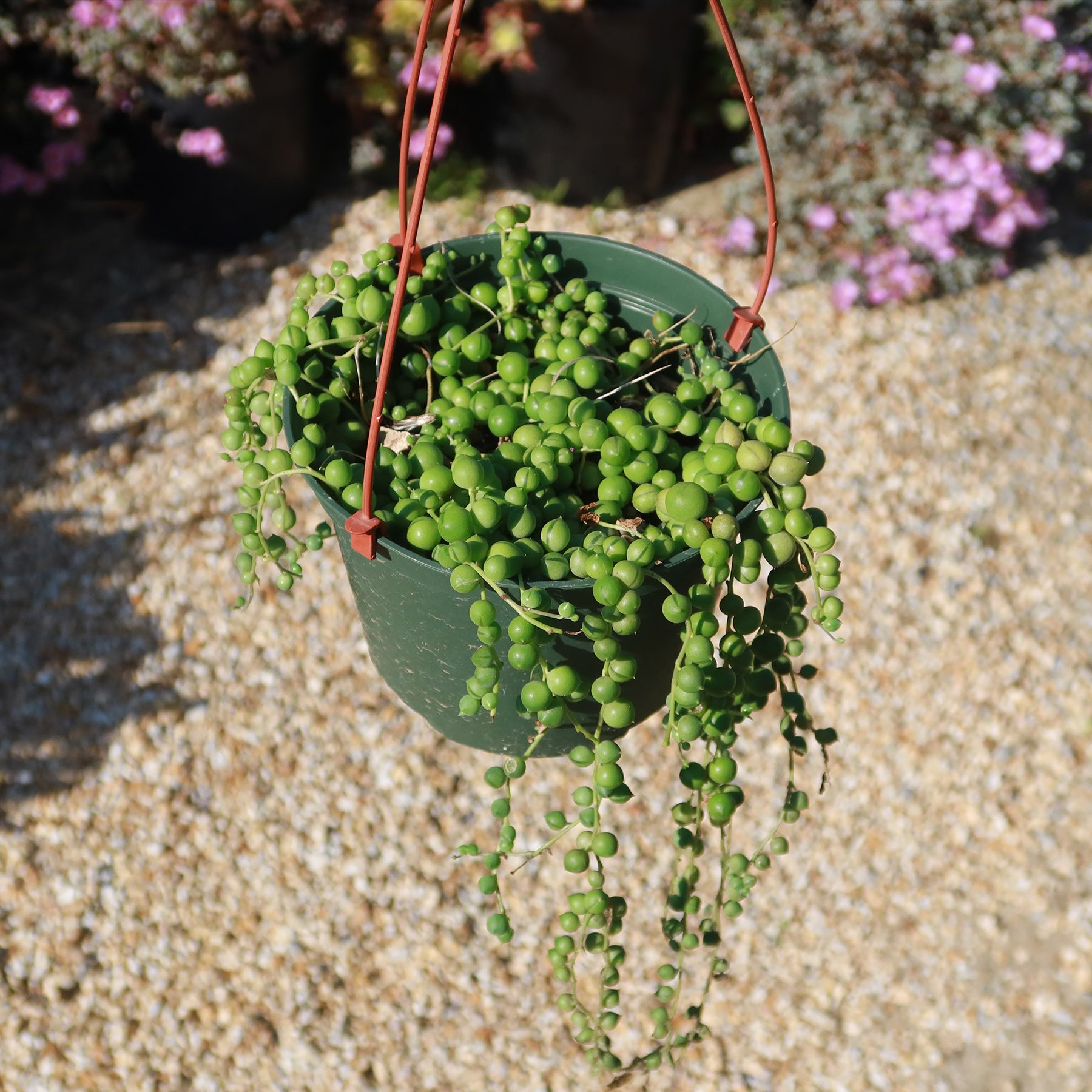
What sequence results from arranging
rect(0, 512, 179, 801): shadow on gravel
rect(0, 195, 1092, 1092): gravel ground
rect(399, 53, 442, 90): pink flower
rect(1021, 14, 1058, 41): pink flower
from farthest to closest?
1. rect(399, 53, 442, 90): pink flower
2. rect(1021, 14, 1058, 41): pink flower
3. rect(0, 512, 179, 801): shadow on gravel
4. rect(0, 195, 1092, 1092): gravel ground

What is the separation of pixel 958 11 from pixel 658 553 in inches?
124

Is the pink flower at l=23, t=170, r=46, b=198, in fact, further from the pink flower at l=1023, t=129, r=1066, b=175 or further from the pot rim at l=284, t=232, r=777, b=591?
the pink flower at l=1023, t=129, r=1066, b=175

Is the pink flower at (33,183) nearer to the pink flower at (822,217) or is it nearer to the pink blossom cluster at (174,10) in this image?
the pink blossom cluster at (174,10)

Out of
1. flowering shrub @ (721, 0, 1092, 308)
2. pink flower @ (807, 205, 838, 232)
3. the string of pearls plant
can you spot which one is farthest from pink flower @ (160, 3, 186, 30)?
the string of pearls plant

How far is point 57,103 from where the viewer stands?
337cm

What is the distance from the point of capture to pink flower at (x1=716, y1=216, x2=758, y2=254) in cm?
356

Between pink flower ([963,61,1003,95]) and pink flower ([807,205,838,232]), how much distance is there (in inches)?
22.1

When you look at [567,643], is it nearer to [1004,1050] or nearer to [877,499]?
[1004,1050]

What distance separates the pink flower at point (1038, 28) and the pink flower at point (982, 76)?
0.65ft

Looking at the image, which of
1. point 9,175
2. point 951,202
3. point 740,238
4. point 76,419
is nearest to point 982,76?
point 951,202

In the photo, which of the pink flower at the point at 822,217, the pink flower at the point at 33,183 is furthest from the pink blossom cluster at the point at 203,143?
the pink flower at the point at 822,217

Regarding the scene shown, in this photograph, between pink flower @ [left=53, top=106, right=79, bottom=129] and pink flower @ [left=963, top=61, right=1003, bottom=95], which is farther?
pink flower @ [left=53, top=106, right=79, bottom=129]

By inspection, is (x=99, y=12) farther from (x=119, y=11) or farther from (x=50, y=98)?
(x=50, y=98)

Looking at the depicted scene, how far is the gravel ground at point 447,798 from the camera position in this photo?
2330mm
